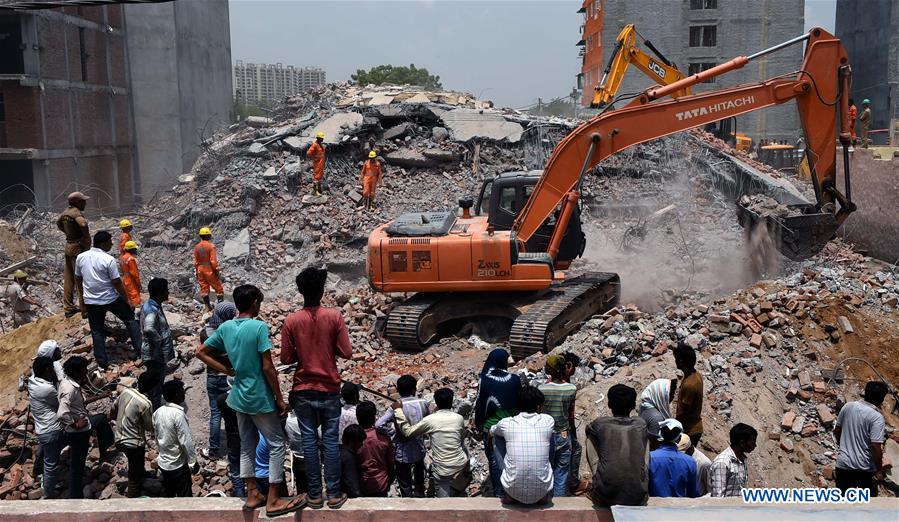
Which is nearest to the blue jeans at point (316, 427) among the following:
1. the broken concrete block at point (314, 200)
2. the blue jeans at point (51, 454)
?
the blue jeans at point (51, 454)

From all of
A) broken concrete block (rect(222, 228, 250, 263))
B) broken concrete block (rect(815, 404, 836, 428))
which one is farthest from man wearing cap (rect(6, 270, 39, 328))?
broken concrete block (rect(815, 404, 836, 428))

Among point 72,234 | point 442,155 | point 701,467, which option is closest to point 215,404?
point 72,234

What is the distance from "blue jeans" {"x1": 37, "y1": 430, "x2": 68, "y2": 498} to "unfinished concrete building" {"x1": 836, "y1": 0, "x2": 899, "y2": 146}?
37.0 metres

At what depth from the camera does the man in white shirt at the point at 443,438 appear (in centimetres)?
602

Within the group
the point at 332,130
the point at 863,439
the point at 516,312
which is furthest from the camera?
the point at 332,130

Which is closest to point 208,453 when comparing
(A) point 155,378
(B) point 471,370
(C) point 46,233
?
(A) point 155,378

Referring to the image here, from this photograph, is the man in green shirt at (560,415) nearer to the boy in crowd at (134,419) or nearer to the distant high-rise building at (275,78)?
the boy in crowd at (134,419)

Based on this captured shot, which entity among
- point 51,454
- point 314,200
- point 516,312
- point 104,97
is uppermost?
point 104,97

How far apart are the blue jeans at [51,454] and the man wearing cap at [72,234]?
328 cm

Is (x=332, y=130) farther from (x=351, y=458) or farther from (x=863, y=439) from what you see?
(x=863, y=439)

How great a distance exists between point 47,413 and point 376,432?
295 cm

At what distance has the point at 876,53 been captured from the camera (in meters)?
40.0

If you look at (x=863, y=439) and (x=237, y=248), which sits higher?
(x=237, y=248)

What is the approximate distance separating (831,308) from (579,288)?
3.31 metres
